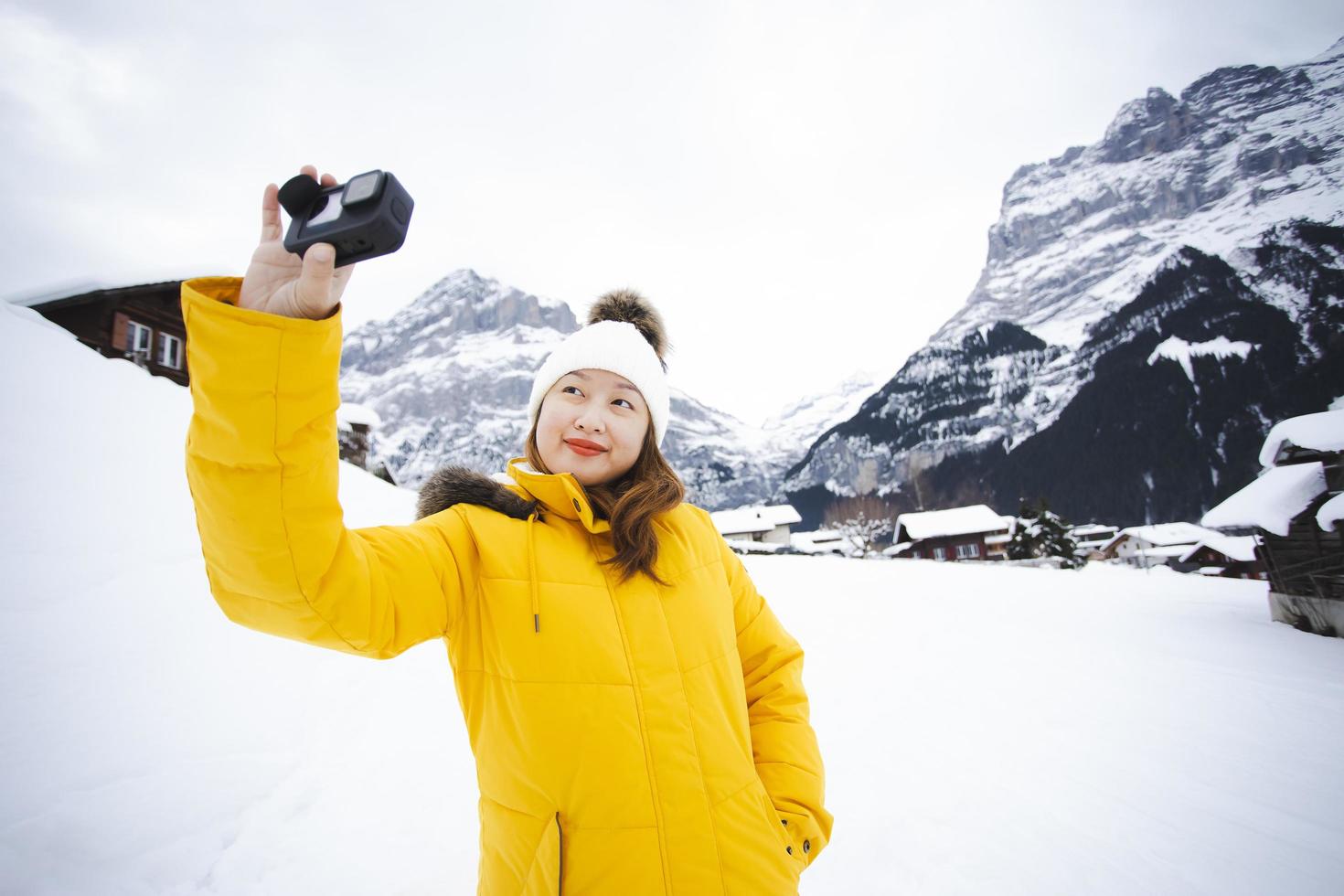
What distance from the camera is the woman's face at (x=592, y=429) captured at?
176 centimetres

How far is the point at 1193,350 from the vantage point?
60938 mm

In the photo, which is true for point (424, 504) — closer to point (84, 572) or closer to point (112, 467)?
point (84, 572)

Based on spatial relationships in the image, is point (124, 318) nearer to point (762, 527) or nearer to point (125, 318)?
point (125, 318)

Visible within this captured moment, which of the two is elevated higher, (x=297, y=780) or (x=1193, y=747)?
(x=297, y=780)

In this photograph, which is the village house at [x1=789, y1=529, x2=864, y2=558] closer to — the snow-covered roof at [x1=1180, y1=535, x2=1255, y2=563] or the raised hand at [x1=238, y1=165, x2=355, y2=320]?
the snow-covered roof at [x1=1180, y1=535, x2=1255, y2=563]

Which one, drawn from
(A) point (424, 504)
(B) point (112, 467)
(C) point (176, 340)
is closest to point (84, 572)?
→ (B) point (112, 467)

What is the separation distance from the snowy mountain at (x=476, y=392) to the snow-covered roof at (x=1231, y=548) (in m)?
88.1

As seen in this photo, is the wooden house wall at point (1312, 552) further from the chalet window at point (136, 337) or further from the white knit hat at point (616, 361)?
the chalet window at point (136, 337)

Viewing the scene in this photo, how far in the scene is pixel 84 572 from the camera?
433 centimetres

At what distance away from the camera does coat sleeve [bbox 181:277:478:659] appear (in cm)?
95

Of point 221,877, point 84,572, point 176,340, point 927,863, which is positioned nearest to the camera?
point 221,877

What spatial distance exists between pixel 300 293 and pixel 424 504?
82cm

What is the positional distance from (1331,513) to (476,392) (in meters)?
131

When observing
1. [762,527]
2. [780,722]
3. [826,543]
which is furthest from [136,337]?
[826,543]
